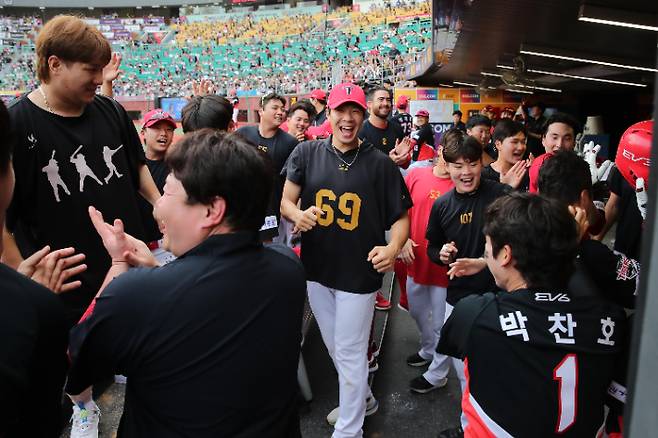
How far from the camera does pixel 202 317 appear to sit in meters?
1.24

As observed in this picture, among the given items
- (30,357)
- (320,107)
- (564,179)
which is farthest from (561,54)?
(30,357)

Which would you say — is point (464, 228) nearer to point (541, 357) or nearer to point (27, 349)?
point (541, 357)

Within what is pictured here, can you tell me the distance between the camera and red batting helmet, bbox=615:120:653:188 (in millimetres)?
2139

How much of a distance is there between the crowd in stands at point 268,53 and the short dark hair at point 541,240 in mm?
27030

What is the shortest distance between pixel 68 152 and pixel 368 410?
2.34m

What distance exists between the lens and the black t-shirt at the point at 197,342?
119 cm

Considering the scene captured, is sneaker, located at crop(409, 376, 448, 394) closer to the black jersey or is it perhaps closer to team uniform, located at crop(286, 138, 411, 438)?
team uniform, located at crop(286, 138, 411, 438)

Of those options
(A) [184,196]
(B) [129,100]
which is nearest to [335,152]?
(A) [184,196]

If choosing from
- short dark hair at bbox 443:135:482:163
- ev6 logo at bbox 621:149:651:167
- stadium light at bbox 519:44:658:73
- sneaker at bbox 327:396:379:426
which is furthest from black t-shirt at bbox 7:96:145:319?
stadium light at bbox 519:44:658:73

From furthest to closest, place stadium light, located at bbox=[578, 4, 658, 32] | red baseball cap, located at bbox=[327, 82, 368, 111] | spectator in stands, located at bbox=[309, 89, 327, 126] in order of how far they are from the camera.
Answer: spectator in stands, located at bbox=[309, 89, 327, 126] < stadium light, located at bbox=[578, 4, 658, 32] < red baseball cap, located at bbox=[327, 82, 368, 111]

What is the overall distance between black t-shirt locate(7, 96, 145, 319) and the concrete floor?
1.33 meters

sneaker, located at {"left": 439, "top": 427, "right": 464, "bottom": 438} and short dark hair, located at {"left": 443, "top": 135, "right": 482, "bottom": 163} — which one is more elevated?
short dark hair, located at {"left": 443, "top": 135, "right": 482, "bottom": 163}

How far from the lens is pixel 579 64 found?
9461 mm

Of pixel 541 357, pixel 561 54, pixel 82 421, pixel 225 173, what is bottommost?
pixel 82 421
